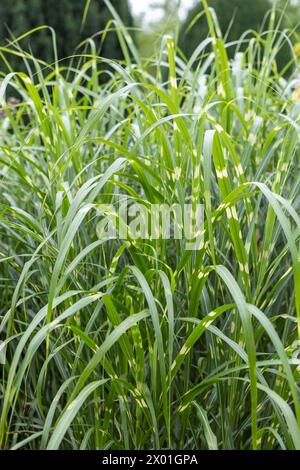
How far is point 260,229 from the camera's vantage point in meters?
1.98

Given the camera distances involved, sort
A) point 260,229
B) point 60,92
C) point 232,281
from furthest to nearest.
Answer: point 60,92 → point 260,229 → point 232,281

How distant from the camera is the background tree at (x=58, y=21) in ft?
18.7

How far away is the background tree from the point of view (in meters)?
5.69

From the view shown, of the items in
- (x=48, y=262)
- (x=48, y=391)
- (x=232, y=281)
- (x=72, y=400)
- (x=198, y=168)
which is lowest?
(x=48, y=391)

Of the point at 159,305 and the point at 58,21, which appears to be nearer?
the point at 159,305

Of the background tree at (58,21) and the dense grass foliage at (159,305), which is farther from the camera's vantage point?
the background tree at (58,21)

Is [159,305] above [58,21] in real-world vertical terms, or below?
below

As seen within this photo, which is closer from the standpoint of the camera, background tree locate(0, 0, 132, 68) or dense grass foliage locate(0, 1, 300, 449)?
dense grass foliage locate(0, 1, 300, 449)

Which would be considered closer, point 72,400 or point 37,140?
point 72,400

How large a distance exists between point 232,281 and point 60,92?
116 centimetres

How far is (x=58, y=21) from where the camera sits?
5.89 meters
